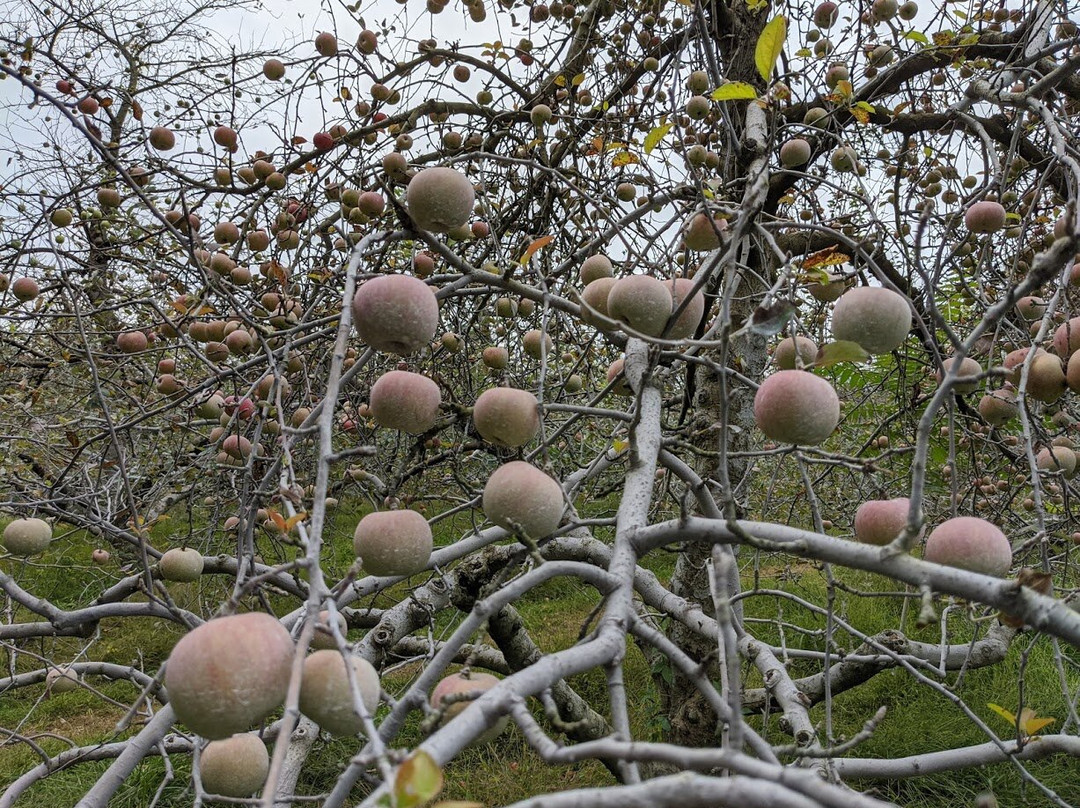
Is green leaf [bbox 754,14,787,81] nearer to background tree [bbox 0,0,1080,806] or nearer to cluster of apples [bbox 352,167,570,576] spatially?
background tree [bbox 0,0,1080,806]

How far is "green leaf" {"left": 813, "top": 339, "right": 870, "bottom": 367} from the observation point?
3.54 feet

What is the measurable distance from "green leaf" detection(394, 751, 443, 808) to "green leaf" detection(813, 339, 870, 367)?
→ 86 cm

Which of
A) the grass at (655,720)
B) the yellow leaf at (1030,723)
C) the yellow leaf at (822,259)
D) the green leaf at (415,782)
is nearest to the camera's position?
the green leaf at (415,782)

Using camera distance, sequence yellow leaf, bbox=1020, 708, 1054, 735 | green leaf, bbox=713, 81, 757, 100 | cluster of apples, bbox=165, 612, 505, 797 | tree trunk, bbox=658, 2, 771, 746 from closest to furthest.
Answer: cluster of apples, bbox=165, 612, 505, 797
yellow leaf, bbox=1020, 708, 1054, 735
green leaf, bbox=713, 81, 757, 100
tree trunk, bbox=658, 2, 771, 746

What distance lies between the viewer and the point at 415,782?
1.66 feet

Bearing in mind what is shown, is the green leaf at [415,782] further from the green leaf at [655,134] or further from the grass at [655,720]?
the grass at [655,720]

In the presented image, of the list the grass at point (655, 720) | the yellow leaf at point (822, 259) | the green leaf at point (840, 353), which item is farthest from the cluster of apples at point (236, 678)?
the grass at point (655, 720)

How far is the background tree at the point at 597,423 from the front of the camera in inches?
29.9

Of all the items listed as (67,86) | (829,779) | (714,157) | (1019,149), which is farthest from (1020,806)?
(67,86)

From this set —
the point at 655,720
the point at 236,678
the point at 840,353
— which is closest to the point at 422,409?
the point at 236,678

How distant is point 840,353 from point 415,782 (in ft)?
2.99

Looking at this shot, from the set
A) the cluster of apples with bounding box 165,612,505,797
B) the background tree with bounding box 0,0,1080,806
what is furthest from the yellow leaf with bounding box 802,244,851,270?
the cluster of apples with bounding box 165,612,505,797

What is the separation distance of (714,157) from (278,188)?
1603 millimetres

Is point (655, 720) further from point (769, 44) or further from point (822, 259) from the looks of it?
point (769, 44)
